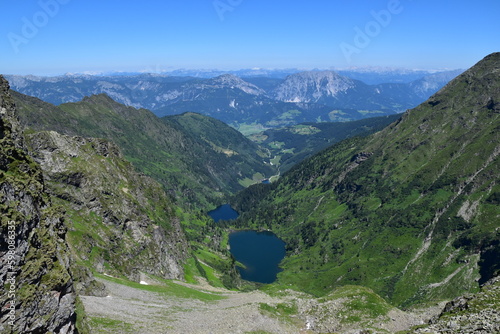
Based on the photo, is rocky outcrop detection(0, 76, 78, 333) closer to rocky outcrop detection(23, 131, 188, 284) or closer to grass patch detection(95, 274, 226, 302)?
grass patch detection(95, 274, 226, 302)

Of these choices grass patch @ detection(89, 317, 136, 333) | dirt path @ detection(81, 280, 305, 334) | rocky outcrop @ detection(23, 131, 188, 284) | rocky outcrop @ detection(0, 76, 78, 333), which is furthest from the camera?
rocky outcrop @ detection(23, 131, 188, 284)

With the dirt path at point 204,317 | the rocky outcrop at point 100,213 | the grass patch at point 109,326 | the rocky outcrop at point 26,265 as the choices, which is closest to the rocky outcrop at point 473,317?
the dirt path at point 204,317

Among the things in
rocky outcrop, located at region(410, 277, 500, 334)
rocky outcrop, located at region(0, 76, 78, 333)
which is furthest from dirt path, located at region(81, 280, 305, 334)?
rocky outcrop, located at region(410, 277, 500, 334)

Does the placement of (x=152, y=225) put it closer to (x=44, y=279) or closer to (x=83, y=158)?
(x=83, y=158)

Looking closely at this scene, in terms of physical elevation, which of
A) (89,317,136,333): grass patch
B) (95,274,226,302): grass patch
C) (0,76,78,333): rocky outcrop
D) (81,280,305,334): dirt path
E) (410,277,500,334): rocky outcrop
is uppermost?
(0,76,78,333): rocky outcrop

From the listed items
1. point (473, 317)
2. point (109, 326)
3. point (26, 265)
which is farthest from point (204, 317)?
point (473, 317)

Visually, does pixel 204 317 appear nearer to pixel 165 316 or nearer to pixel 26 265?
pixel 165 316
